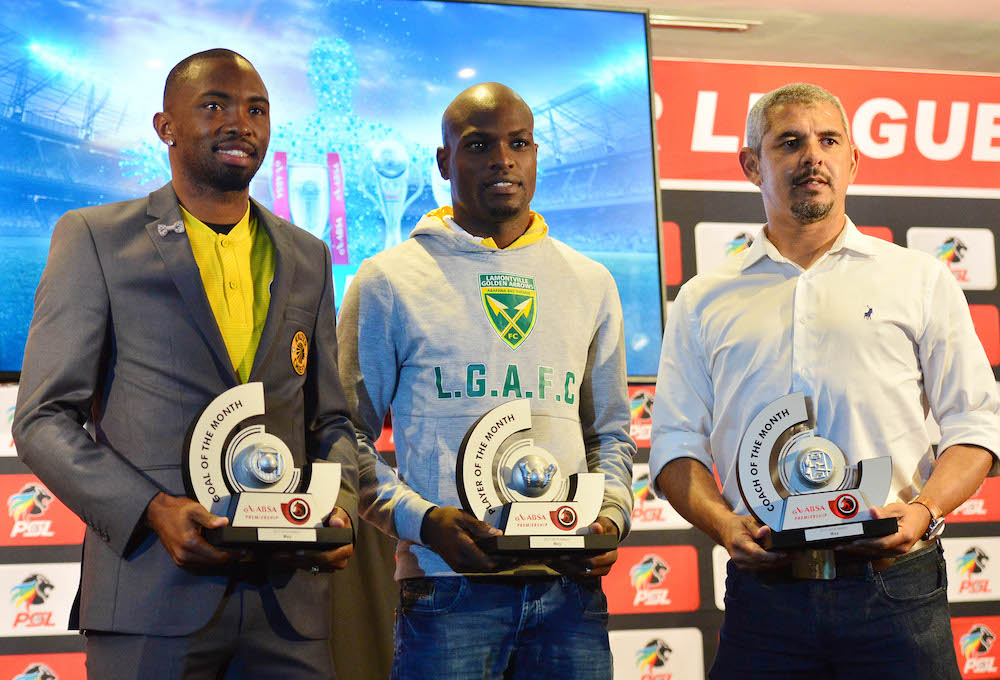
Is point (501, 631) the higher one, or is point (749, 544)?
point (749, 544)

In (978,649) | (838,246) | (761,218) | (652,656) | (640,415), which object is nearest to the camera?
(838,246)

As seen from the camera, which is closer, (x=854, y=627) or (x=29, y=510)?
(x=854, y=627)

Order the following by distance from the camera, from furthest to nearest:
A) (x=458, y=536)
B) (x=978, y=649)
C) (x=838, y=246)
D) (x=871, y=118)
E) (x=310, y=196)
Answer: (x=871, y=118) → (x=978, y=649) → (x=310, y=196) → (x=838, y=246) → (x=458, y=536)

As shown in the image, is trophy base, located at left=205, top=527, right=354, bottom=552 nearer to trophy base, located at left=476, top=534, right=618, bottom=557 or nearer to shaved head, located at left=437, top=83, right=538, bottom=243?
trophy base, located at left=476, top=534, right=618, bottom=557

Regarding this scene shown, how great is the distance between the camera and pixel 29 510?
3.60 m

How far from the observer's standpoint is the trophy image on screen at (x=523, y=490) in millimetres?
1862

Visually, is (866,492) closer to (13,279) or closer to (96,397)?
(96,397)

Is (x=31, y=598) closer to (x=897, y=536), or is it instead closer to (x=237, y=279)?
(x=237, y=279)

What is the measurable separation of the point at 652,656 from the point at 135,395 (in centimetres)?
278

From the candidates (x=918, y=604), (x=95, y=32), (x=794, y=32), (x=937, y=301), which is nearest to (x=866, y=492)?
(x=918, y=604)

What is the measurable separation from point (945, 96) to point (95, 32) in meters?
3.57

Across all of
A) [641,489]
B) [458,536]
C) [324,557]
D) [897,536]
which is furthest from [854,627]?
[641,489]

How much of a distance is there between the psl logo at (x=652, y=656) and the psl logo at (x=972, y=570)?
1.30 meters

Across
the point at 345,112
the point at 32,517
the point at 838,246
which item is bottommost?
the point at 32,517
